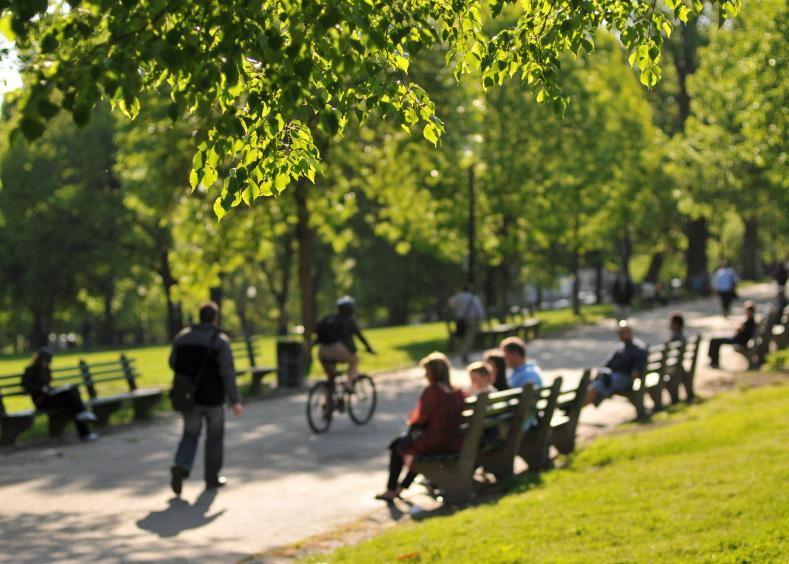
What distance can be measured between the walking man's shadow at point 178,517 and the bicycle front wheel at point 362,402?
5.05m

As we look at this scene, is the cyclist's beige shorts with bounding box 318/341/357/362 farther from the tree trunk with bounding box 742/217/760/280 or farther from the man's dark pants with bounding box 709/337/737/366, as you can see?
the tree trunk with bounding box 742/217/760/280

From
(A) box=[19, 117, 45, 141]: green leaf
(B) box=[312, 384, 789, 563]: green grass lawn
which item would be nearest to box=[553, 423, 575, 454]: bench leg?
(B) box=[312, 384, 789, 563]: green grass lawn

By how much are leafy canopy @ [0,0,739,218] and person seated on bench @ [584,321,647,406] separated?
9.14 meters

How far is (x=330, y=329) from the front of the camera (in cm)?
1541

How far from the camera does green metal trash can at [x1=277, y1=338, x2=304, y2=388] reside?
20.6 metres

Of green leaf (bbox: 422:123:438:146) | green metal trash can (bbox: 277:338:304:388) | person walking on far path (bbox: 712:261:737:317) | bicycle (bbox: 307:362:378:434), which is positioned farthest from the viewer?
person walking on far path (bbox: 712:261:737:317)

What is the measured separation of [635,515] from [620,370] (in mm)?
7130

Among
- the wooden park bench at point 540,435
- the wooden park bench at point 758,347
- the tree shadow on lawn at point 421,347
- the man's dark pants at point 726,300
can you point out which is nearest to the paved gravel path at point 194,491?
the wooden park bench at point 540,435

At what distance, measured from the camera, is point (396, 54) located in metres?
5.67

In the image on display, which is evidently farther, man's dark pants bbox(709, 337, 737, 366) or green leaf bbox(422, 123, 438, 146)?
man's dark pants bbox(709, 337, 737, 366)

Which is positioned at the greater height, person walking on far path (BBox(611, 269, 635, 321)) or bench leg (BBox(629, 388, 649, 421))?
person walking on far path (BBox(611, 269, 635, 321))

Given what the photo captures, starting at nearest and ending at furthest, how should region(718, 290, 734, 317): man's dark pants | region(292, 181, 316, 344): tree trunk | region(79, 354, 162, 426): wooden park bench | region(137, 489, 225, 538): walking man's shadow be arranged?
region(137, 489, 225, 538): walking man's shadow
region(79, 354, 162, 426): wooden park bench
region(292, 181, 316, 344): tree trunk
region(718, 290, 734, 317): man's dark pants

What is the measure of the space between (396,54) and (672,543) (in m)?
3.67

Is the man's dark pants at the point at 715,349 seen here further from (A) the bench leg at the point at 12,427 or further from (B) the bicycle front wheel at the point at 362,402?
(A) the bench leg at the point at 12,427
